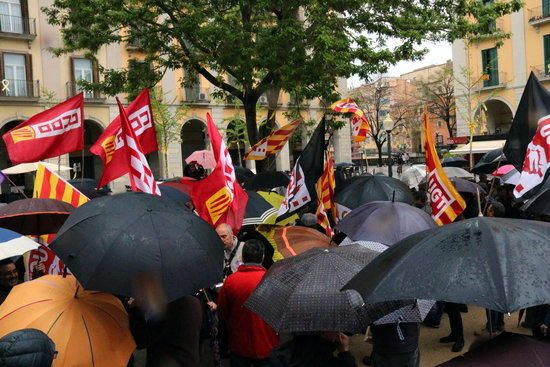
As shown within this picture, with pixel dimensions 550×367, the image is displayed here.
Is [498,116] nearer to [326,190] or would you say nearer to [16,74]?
[16,74]

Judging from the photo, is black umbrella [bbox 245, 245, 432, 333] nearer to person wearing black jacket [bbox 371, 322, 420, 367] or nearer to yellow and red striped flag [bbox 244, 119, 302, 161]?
person wearing black jacket [bbox 371, 322, 420, 367]

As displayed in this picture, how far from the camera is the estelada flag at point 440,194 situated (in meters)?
5.75

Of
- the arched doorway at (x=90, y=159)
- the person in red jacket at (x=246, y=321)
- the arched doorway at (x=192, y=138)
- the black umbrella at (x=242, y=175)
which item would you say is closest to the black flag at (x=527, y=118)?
the person in red jacket at (x=246, y=321)

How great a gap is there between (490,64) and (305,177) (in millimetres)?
29560

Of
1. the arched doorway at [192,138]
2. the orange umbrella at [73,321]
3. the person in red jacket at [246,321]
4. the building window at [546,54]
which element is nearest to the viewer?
the orange umbrella at [73,321]

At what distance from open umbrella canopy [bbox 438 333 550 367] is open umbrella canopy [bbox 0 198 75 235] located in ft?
12.9

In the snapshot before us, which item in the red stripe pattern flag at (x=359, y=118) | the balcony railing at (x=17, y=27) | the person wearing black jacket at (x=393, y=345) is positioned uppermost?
the balcony railing at (x=17, y=27)

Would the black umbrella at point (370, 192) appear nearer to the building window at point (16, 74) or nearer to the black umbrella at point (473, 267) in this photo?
the black umbrella at point (473, 267)

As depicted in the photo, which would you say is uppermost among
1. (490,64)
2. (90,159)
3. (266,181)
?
(490,64)

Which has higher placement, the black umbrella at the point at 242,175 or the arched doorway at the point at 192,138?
the arched doorway at the point at 192,138

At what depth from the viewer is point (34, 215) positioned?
5.55 m

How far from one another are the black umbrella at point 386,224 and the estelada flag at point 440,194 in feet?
2.01

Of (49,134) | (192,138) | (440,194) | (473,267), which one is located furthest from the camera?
(192,138)

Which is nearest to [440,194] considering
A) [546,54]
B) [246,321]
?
[246,321]
